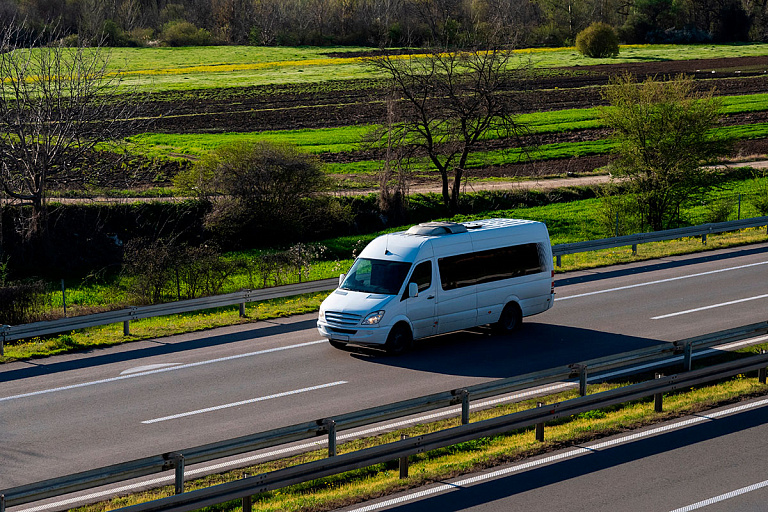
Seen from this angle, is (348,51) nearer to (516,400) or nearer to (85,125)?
(85,125)

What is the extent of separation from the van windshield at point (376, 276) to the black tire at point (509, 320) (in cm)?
255

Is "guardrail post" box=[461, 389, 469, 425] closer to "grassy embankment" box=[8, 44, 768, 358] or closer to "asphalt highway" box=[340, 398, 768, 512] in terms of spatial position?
"asphalt highway" box=[340, 398, 768, 512]

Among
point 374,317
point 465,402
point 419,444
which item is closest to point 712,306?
point 374,317

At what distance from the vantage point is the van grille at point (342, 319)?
15.5 m

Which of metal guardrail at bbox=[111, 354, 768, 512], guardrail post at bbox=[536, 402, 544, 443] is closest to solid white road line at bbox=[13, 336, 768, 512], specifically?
guardrail post at bbox=[536, 402, 544, 443]

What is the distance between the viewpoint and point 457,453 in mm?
11062

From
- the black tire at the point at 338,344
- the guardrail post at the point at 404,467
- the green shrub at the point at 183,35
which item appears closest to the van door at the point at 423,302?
the black tire at the point at 338,344

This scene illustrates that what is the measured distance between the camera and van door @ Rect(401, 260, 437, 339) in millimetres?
15852

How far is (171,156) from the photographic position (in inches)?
1812

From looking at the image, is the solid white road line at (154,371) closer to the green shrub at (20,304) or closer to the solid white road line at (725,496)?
the green shrub at (20,304)

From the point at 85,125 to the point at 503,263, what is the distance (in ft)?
60.1

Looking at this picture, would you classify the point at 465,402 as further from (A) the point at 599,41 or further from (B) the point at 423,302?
(A) the point at 599,41

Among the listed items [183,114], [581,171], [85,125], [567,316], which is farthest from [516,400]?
[183,114]

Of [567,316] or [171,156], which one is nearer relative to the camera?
[567,316]
